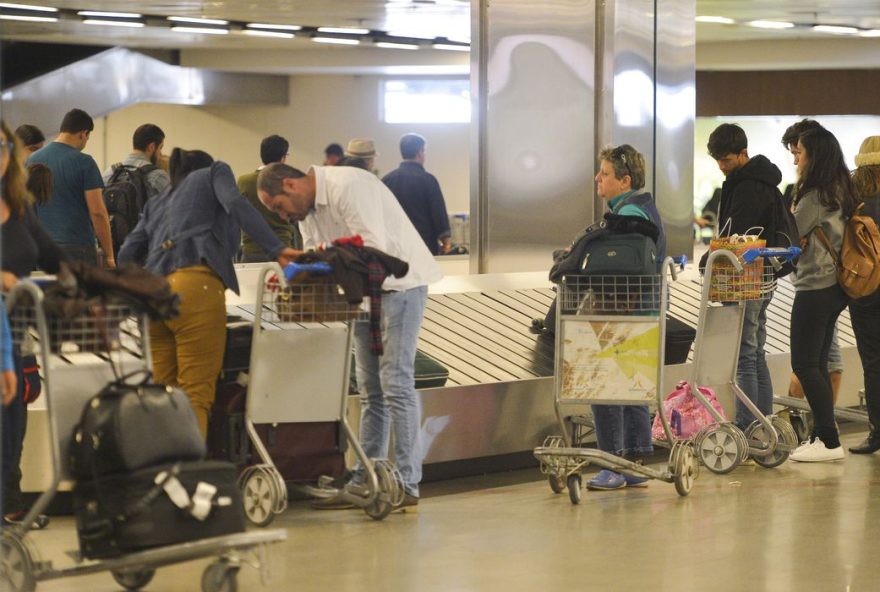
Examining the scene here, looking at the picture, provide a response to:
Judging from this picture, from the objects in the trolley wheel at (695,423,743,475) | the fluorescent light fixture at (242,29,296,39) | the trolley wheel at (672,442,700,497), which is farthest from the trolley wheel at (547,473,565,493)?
the fluorescent light fixture at (242,29,296,39)

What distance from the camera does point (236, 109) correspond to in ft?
68.0

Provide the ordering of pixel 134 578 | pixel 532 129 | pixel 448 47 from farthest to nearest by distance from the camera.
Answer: pixel 448 47
pixel 532 129
pixel 134 578

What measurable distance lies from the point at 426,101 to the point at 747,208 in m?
14.4

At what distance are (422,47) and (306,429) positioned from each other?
12511 millimetres

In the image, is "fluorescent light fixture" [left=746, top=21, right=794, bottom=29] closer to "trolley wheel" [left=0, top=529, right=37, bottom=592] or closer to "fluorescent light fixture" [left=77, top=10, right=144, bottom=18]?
"fluorescent light fixture" [left=77, top=10, right=144, bottom=18]

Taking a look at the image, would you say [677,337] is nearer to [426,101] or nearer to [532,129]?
[532,129]

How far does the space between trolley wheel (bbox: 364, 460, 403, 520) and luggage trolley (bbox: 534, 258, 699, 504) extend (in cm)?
86

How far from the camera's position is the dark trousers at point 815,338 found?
726cm

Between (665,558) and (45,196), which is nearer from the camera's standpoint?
(665,558)

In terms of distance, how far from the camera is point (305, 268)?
212 inches

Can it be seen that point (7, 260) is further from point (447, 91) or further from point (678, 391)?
point (447, 91)

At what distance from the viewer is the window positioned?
21.1m

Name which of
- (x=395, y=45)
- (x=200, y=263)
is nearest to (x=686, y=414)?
(x=200, y=263)

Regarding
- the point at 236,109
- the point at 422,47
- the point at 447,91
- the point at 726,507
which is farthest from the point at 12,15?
the point at 726,507
